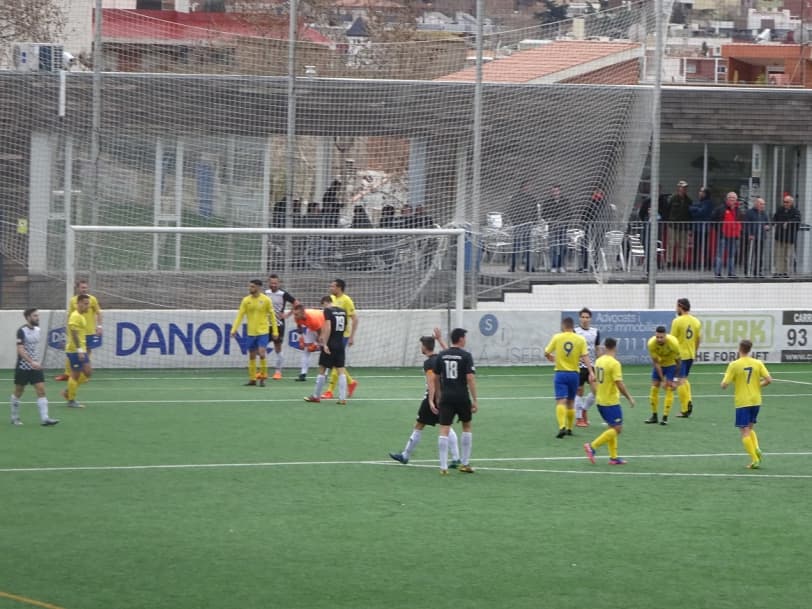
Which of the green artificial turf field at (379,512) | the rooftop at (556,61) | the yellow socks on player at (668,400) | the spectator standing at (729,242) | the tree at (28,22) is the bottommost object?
the green artificial turf field at (379,512)

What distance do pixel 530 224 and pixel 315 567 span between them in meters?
19.1

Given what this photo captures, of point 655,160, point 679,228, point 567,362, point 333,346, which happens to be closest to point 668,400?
point 567,362

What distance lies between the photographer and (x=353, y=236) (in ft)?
93.6

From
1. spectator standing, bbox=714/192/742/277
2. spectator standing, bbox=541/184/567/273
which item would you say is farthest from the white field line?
spectator standing, bbox=714/192/742/277

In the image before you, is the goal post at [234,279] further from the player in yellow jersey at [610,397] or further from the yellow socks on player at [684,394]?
the player in yellow jersey at [610,397]

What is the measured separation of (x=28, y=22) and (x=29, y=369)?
71.0ft

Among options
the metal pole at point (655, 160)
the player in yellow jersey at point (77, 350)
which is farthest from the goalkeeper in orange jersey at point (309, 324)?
the metal pole at point (655, 160)

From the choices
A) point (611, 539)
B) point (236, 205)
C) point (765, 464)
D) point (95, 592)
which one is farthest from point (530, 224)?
point (95, 592)

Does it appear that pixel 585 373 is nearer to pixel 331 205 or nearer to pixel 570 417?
pixel 570 417

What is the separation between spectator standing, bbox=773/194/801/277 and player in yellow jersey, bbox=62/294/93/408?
680 inches

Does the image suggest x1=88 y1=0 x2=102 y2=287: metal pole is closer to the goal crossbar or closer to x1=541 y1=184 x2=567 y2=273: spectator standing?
the goal crossbar

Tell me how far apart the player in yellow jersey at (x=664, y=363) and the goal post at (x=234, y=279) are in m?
6.90

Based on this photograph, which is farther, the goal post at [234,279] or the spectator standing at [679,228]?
the spectator standing at [679,228]

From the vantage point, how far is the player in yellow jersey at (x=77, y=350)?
2128 centimetres
